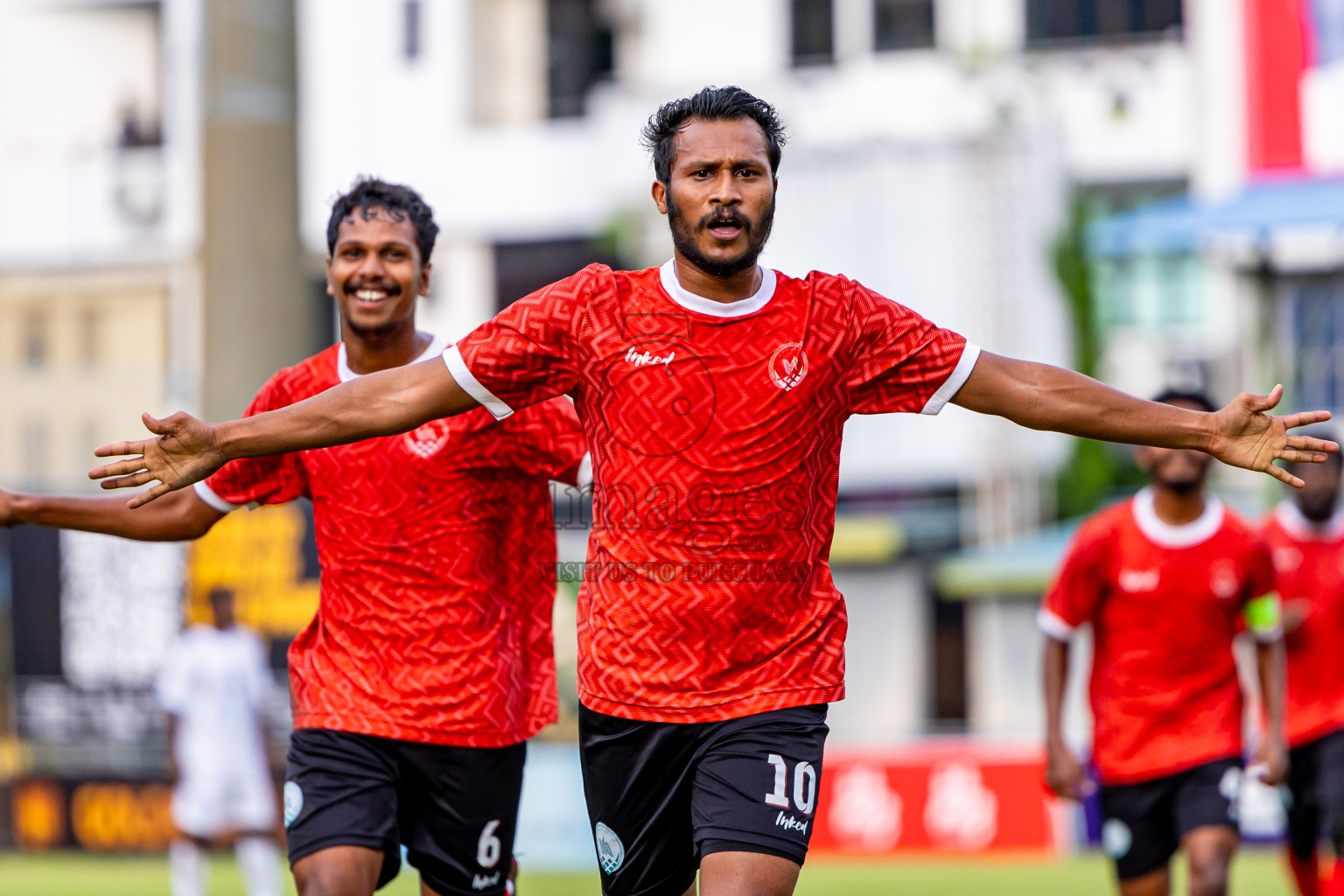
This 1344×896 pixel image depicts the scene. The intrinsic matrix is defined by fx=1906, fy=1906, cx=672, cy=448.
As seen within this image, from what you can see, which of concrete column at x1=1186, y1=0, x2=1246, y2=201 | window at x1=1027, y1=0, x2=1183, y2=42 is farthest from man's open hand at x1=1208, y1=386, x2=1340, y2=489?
window at x1=1027, y1=0, x2=1183, y2=42

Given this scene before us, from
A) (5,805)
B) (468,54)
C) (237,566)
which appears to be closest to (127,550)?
(237,566)

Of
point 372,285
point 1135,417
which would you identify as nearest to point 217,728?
point 372,285

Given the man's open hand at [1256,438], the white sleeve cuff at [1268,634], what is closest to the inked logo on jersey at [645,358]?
the man's open hand at [1256,438]

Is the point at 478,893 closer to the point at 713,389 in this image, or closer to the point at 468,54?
the point at 713,389

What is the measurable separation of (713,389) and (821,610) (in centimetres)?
64

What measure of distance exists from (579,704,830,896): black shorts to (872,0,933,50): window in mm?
19648

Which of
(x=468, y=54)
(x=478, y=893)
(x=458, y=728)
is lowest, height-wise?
(x=478, y=893)

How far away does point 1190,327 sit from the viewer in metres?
22.0

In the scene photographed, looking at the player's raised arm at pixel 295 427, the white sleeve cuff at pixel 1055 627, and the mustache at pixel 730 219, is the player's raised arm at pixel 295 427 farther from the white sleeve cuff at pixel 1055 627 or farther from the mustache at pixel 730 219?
the white sleeve cuff at pixel 1055 627

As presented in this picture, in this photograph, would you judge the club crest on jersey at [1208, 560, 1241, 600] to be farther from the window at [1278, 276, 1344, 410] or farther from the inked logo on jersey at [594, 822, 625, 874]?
the window at [1278, 276, 1344, 410]

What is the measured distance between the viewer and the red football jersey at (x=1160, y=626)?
24.3 ft

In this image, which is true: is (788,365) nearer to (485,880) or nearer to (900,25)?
(485,880)

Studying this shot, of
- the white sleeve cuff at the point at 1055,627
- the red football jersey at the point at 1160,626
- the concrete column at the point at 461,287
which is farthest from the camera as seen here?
the concrete column at the point at 461,287

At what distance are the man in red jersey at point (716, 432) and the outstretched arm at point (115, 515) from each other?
3.03 ft
